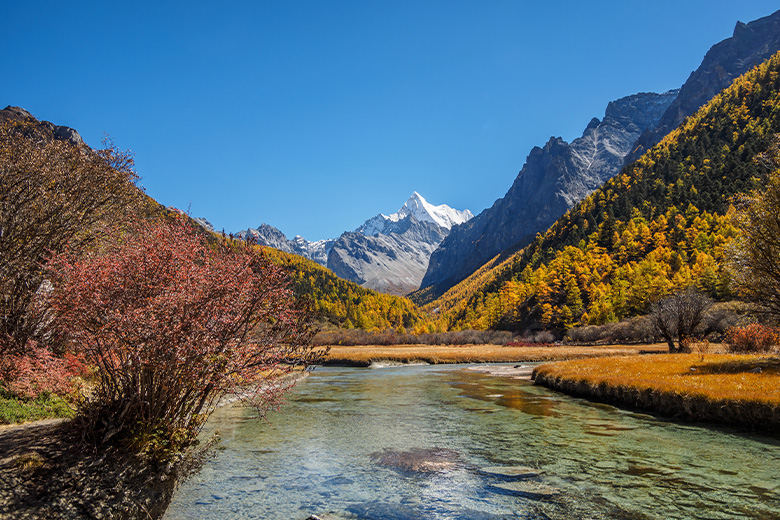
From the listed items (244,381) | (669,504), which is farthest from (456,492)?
(244,381)

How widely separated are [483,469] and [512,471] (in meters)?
1.00

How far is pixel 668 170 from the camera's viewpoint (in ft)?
572

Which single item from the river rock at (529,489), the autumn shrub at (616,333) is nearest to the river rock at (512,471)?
the river rock at (529,489)

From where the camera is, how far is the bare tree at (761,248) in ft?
85.0

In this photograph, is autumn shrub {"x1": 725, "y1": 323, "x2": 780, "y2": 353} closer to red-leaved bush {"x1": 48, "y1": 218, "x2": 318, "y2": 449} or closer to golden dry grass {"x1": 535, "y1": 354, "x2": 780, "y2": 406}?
golden dry grass {"x1": 535, "y1": 354, "x2": 780, "y2": 406}

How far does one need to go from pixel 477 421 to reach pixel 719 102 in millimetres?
241519

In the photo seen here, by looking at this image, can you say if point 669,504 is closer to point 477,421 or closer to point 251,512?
point 251,512

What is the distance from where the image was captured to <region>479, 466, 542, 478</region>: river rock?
13975 millimetres

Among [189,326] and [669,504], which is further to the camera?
[669,504]

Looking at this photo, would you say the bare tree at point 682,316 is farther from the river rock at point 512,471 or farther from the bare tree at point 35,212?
the bare tree at point 35,212

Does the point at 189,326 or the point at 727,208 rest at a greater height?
the point at 727,208

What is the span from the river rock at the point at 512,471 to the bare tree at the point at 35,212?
1783 cm

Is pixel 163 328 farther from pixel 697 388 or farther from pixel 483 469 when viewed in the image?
pixel 697 388

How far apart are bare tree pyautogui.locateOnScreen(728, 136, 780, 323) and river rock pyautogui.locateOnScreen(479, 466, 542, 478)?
22501 mm
